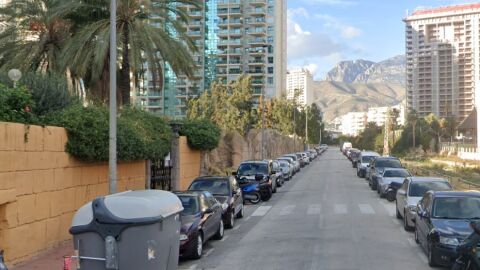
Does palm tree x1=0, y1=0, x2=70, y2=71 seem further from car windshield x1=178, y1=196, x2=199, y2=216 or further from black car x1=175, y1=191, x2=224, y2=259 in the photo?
car windshield x1=178, y1=196, x2=199, y2=216

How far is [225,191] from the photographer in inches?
722

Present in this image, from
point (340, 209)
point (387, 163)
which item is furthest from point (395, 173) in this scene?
point (340, 209)

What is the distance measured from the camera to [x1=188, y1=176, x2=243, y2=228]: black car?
17516 millimetres

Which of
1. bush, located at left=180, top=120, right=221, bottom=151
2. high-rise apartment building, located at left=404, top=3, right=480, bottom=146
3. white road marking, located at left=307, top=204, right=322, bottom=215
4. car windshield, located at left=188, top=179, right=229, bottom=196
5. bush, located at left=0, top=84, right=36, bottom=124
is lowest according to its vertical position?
white road marking, located at left=307, top=204, right=322, bottom=215

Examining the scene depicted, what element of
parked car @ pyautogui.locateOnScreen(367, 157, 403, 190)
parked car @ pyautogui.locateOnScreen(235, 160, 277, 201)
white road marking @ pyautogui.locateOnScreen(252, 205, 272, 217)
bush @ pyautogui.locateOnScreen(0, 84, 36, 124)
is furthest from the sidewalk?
parked car @ pyautogui.locateOnScreen(367, 157, 403, 190)

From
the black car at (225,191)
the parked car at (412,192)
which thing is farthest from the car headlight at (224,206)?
the parked car at (412,192)

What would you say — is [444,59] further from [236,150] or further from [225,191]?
[225,191]

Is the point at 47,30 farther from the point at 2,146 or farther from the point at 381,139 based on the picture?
the point at 381,139

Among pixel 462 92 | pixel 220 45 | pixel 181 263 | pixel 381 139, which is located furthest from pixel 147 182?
pixel 462 92

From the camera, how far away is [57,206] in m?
13.6

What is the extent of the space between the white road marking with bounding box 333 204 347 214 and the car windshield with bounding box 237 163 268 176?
5215 mm

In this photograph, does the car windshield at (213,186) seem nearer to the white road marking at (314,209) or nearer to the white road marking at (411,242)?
the white road marking at (314,209)

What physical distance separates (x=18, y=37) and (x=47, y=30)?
131cm

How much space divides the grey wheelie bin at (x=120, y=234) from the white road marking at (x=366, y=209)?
14444 millimetres
